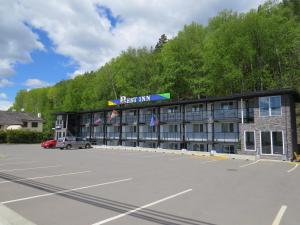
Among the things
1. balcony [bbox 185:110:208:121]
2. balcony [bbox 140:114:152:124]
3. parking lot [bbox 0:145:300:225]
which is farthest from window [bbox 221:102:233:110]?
parking lot [bbox 0:145:300:225]

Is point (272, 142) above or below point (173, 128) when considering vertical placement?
below

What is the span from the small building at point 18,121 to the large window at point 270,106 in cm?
5439

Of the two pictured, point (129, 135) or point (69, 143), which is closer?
point (69, 143)

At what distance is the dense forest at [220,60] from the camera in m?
38.5

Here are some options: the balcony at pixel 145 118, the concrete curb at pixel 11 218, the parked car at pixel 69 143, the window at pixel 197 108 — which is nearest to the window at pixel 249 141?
the window at pixel 197 108

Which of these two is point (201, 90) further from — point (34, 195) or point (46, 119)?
point (46, 119)

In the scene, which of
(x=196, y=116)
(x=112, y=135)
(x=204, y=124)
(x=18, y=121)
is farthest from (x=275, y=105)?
(x=18, y=121)

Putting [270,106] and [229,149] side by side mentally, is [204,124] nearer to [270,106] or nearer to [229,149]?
[229,149]

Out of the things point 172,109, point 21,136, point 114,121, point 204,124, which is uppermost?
point 172,109

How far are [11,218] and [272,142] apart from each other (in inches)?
945

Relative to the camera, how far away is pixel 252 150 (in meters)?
26.9

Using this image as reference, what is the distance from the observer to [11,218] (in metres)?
7.12

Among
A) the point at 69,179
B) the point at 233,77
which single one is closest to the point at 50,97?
the point at 233,77

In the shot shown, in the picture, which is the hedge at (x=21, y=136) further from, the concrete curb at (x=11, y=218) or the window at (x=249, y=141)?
the concrete curb at (x=11, y=218)
